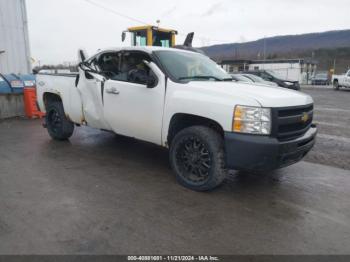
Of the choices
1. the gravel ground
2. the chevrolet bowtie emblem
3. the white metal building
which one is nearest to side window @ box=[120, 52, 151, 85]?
the chevrolet bowtie emblem

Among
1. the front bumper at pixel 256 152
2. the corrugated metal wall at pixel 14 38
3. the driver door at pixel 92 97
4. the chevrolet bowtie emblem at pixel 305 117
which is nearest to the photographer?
the front bumper at pixel 256 152

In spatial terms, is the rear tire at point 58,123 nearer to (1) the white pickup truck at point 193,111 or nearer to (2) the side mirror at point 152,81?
(1) the white pickup truck at point 193,111

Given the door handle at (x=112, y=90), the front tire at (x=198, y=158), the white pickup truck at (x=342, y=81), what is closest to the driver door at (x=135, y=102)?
the door handle at (x=112, y=90)

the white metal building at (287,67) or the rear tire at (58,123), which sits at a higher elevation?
the white metal building at (287,67)

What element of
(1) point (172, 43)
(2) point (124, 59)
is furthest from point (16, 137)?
(1) point (172, 43)

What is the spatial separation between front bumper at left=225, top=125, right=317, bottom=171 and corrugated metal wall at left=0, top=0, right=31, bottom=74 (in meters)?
12.2

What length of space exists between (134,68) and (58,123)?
8.36ft

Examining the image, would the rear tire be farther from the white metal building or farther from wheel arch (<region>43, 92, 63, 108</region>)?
the white metal building

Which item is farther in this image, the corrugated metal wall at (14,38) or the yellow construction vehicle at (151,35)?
the yellow construction vehicle at (151,35)

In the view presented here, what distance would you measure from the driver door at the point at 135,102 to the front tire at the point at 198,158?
420 millimetres

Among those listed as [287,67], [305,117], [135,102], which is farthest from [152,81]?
[287,67]

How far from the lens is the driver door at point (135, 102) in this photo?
14.2ft

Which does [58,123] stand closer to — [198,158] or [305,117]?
[198,158]

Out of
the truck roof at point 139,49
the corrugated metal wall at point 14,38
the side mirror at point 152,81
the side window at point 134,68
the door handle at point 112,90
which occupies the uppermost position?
the corrugated metal wall at point 14,38
